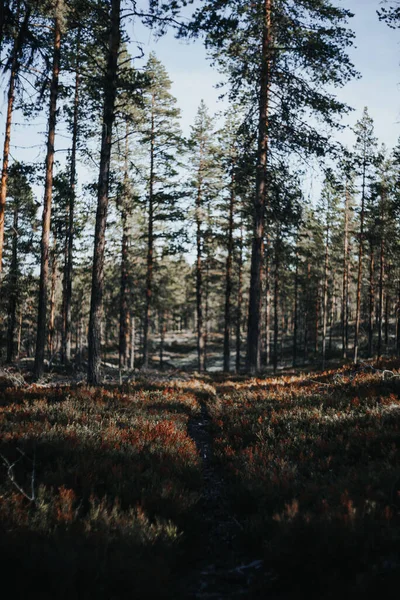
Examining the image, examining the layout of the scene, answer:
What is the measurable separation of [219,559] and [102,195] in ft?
32.4

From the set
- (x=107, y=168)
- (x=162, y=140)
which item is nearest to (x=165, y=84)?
(x=162, y=140)

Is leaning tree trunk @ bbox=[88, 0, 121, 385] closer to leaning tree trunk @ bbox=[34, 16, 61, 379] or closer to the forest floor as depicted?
leaning tree trunk @ bbox=[34, 16, 61, 379]

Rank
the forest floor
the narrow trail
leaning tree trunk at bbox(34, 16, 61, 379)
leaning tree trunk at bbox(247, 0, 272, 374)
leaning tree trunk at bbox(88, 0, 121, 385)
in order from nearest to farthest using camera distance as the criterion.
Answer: the forest floor → the narrow trail → leaning tree trunk at bbox(88, 0, 121, 385) → leaning tree trunk at bbox(34, 16, 61, 379) → leaning tree trunk at bbox(247, 0, 272, 374)

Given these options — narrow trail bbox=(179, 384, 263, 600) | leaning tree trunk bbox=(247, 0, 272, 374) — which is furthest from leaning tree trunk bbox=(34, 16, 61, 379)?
narrow trail bbox=(179, 384, 263, 600)

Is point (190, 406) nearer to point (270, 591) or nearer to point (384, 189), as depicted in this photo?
point (270, 591)

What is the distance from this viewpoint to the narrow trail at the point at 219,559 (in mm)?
3258

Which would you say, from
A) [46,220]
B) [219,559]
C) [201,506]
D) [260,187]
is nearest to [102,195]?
[46,220]

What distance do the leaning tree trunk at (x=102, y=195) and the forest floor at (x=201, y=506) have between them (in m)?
3.85

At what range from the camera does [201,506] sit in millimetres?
4977

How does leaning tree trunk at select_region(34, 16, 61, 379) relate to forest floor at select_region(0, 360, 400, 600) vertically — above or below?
above

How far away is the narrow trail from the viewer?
326 cm

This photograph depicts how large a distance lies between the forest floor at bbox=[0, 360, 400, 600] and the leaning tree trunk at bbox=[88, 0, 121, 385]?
12.6ft

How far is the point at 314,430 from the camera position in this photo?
6.39 meters

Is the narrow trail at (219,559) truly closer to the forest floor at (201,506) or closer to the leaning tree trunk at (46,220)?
the forest floor at (201,506)
